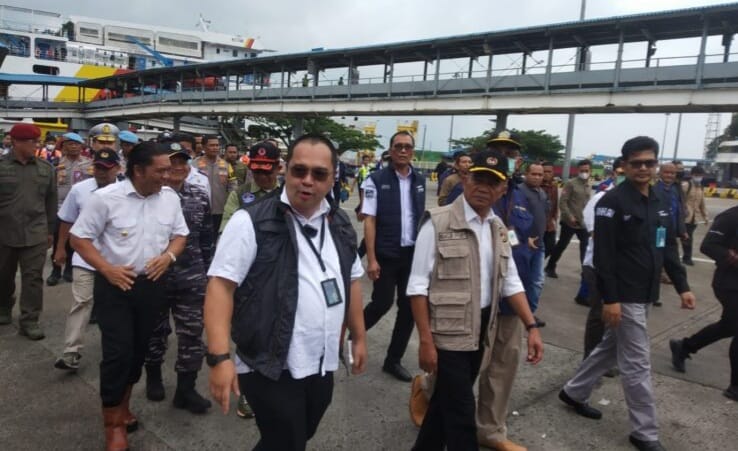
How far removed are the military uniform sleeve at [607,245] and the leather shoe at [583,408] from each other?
2.96ft

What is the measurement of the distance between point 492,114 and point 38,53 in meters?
51.2

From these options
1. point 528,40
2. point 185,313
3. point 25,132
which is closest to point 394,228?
point 185,313

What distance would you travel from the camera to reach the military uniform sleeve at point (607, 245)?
2.96 metres

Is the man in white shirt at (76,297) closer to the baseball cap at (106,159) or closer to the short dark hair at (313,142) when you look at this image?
the baseball cap at (106,159)

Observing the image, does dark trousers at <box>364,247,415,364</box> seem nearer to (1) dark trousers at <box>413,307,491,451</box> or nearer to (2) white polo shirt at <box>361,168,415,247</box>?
A: (2) white polo shirt at <box>361,168,415,247</box>

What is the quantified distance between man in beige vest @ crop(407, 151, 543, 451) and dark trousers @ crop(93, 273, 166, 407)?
62.2 inches

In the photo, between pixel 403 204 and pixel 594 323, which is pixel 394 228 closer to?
pixel 403 204

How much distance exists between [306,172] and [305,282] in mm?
427

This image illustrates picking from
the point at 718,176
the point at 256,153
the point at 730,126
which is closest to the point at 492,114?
the point at 256,153

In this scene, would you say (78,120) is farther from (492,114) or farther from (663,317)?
(663,317)

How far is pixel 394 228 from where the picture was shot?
3.87 metres

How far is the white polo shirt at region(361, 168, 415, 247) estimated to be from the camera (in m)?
3.90

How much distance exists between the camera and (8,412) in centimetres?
307

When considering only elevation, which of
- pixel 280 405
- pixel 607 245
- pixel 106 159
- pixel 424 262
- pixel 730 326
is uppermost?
pixel 106 159
